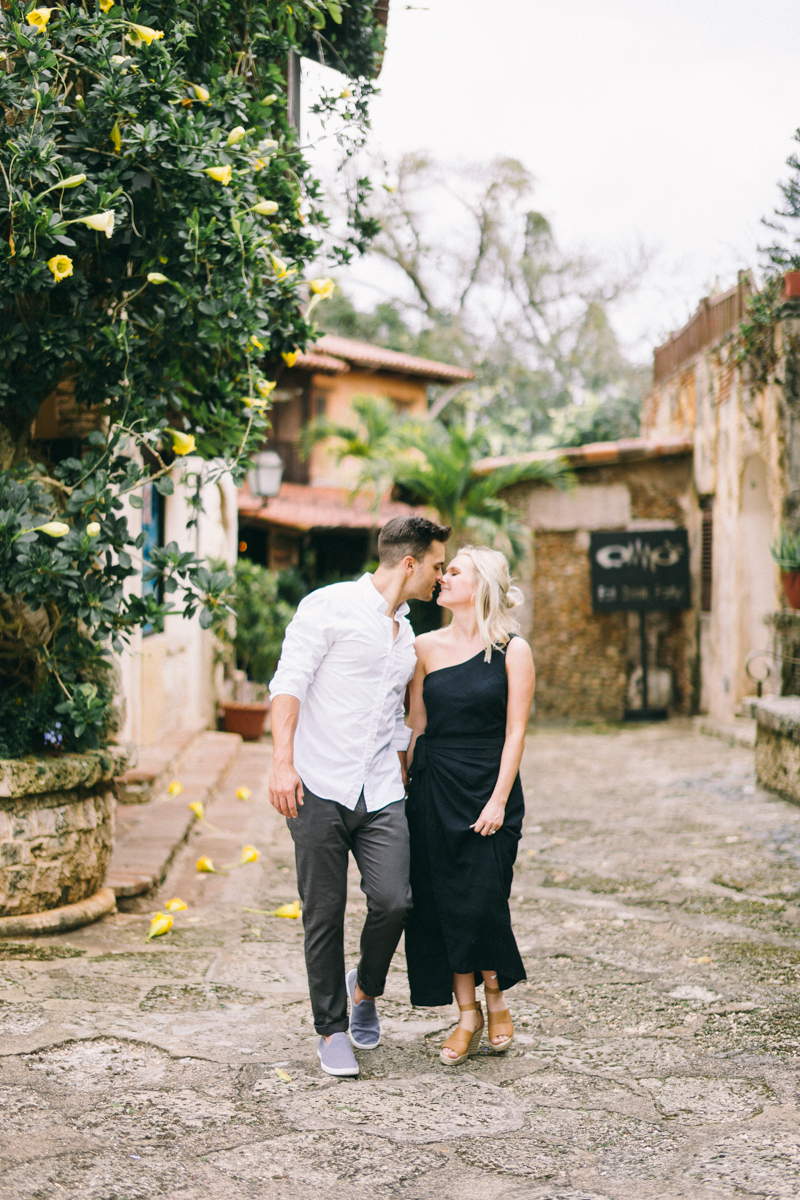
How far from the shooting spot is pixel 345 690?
3318 mm

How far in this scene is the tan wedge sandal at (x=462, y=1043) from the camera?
3.38 meters

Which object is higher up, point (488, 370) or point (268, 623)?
point (488, 370)

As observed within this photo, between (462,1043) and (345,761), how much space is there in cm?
100

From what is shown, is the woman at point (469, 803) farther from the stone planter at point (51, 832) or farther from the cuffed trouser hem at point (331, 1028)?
the stone planter at point (51, 832)

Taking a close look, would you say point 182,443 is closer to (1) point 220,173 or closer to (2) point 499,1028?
(1) point 220,173

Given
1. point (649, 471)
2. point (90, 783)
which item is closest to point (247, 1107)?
point (90, 783)

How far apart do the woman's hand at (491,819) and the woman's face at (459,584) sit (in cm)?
64

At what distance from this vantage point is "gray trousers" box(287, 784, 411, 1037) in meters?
3.25

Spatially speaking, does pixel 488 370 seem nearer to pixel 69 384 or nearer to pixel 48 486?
pixel 69 384

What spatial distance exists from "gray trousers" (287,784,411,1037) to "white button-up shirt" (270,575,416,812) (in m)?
0.06

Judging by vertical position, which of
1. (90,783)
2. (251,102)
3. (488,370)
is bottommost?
(90,783)

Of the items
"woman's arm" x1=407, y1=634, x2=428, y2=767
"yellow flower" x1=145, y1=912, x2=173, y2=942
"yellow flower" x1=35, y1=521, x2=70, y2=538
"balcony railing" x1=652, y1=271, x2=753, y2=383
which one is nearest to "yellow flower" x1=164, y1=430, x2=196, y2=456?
"yellow flower" x1=35, y1=521, x2=70, y2=538

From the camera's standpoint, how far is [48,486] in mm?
4527

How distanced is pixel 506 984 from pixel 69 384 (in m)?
4.37
